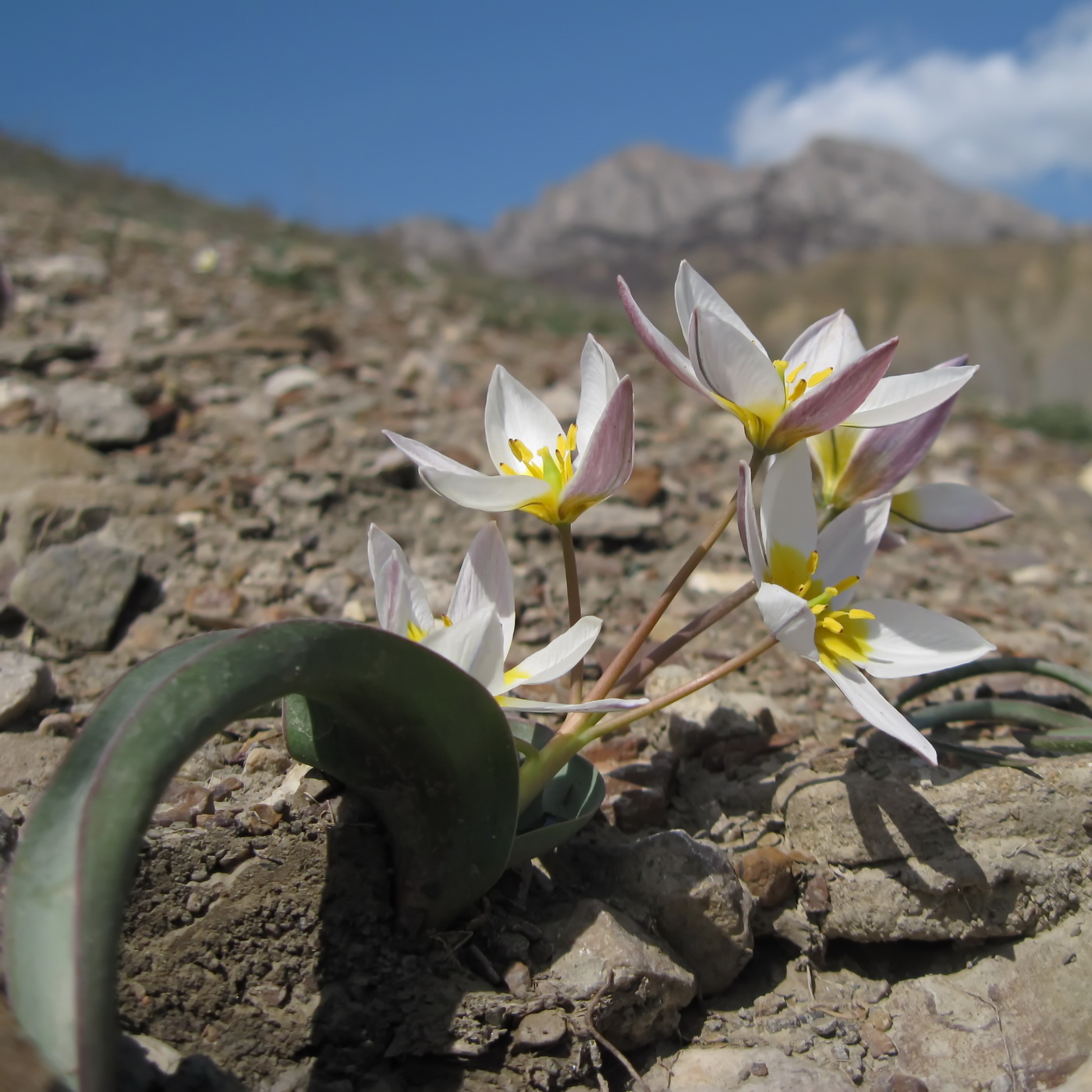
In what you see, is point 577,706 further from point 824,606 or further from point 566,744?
point 824,606

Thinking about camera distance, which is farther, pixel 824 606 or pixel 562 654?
pixel 824 606

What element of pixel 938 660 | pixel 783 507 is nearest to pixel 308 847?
pixel 783 507

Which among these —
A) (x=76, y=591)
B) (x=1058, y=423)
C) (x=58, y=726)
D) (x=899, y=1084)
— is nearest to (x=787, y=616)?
(x=899, y=1084)

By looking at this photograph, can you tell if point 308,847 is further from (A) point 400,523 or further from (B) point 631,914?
(A) point 400,523

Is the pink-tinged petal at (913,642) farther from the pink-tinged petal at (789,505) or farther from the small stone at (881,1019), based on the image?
the small stone at (881,1019)

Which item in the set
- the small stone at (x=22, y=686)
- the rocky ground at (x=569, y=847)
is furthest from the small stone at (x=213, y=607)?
the small stone at (x=22, y=686)

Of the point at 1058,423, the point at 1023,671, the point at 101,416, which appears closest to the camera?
the point at 1023,671
